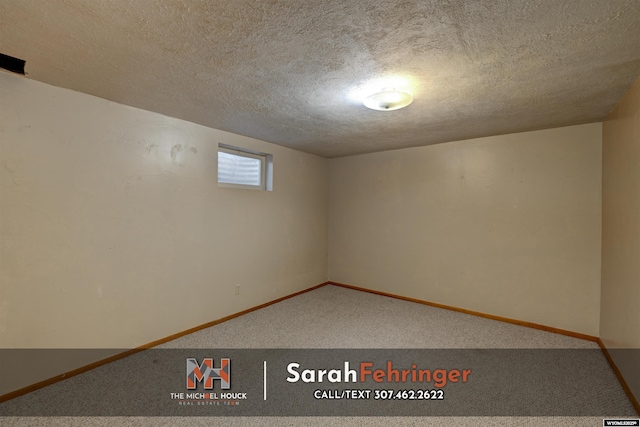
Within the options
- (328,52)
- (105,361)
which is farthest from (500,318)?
(105,361)

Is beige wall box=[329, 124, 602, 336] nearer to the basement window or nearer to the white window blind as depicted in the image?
the basement window

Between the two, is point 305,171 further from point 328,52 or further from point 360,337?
point 328,52

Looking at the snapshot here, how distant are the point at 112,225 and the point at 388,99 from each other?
2527 millimetres

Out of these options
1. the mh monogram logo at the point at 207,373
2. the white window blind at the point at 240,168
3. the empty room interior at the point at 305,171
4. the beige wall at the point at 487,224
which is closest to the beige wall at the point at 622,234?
the empty room interior at the point at 305,171

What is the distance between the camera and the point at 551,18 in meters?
1.35

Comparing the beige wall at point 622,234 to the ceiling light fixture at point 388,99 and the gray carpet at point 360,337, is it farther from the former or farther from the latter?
the ceiling light fixture at point 388,99

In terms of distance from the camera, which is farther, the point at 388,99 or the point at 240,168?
the point at 240,168

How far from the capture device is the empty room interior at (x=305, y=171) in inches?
58.7

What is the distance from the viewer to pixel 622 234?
2271mm

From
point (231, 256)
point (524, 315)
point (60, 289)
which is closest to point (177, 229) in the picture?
point (231, 256)

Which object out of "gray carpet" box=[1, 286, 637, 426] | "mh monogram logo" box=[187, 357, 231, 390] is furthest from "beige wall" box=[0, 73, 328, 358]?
"mh monogram logo" box=[187, 357, 231, 390]

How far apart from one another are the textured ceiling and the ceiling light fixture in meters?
0.11

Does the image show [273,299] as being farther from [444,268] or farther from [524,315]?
[524,315]

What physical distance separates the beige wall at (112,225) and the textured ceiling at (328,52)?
0.97 ft
